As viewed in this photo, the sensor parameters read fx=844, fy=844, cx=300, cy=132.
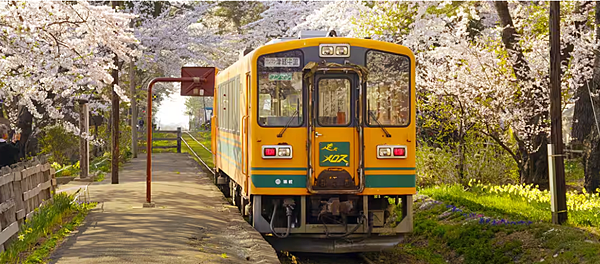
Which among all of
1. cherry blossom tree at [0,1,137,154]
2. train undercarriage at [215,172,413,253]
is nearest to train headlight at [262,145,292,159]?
train undercarriage at [215,172,413,253]

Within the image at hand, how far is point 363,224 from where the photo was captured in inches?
461

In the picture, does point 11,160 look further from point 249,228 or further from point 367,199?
point 367,199

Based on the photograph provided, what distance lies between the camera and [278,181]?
11547 mm

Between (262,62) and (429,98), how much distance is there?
858 cm

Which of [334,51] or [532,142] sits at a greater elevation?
[334,51]

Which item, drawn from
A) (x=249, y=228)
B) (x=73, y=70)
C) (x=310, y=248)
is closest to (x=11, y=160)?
(x=73, y=70)

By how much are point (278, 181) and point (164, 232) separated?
5.66 ft

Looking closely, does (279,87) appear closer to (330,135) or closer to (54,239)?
(330,135)

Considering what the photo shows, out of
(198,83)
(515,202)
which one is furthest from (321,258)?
(198,83)

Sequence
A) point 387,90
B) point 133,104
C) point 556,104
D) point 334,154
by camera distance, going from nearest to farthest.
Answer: point 334,154 → point 387,90 → point 556,104 → point 133,104

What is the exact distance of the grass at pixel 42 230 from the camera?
944cm

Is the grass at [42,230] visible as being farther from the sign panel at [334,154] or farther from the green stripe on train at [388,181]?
the green stripe on train at [388,181]

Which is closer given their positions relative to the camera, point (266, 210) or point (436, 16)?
point (266, 210)

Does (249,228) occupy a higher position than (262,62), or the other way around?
(262,62)
